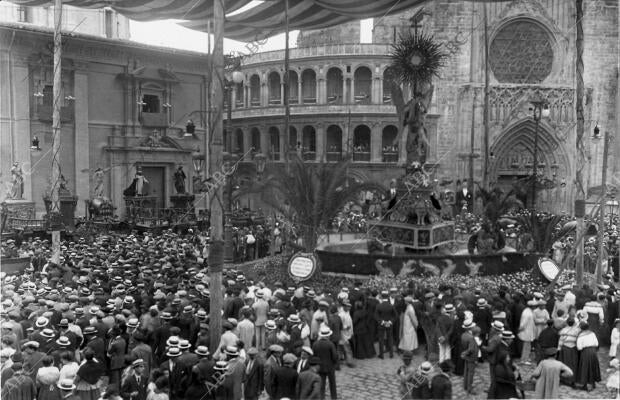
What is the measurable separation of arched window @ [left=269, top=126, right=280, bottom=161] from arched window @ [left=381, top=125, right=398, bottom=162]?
26.9ft

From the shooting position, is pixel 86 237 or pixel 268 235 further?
pixel 268 235

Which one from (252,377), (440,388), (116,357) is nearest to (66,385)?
(116,357)

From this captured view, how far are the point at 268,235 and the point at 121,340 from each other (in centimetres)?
1593

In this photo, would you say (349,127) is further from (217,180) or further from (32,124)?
(217,180)

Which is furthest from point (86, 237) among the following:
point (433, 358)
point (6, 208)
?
point (433, 358)

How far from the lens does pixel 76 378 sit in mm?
9594

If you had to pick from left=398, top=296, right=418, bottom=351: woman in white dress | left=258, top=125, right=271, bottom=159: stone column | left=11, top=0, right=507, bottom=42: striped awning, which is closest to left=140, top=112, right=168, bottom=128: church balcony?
left=258, top=125, right=271, bottom=159: stone column

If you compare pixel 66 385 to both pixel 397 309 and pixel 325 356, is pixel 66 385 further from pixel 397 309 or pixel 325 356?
pixel 397 309

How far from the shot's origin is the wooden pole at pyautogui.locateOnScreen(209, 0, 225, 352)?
978cm

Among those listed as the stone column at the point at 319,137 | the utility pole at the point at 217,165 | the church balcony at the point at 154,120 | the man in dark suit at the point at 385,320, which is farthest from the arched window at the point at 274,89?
the utility pole at the point at 217,165

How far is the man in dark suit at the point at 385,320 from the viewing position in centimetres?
1338

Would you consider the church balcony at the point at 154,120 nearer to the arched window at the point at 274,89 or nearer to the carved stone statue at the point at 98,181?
the carved stone statue at the point at 98,181

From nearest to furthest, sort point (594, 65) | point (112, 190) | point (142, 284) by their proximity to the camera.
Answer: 1. point (142, 284)
2. point (112, 190)
3. point (594, 65)

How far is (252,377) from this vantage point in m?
10.2
